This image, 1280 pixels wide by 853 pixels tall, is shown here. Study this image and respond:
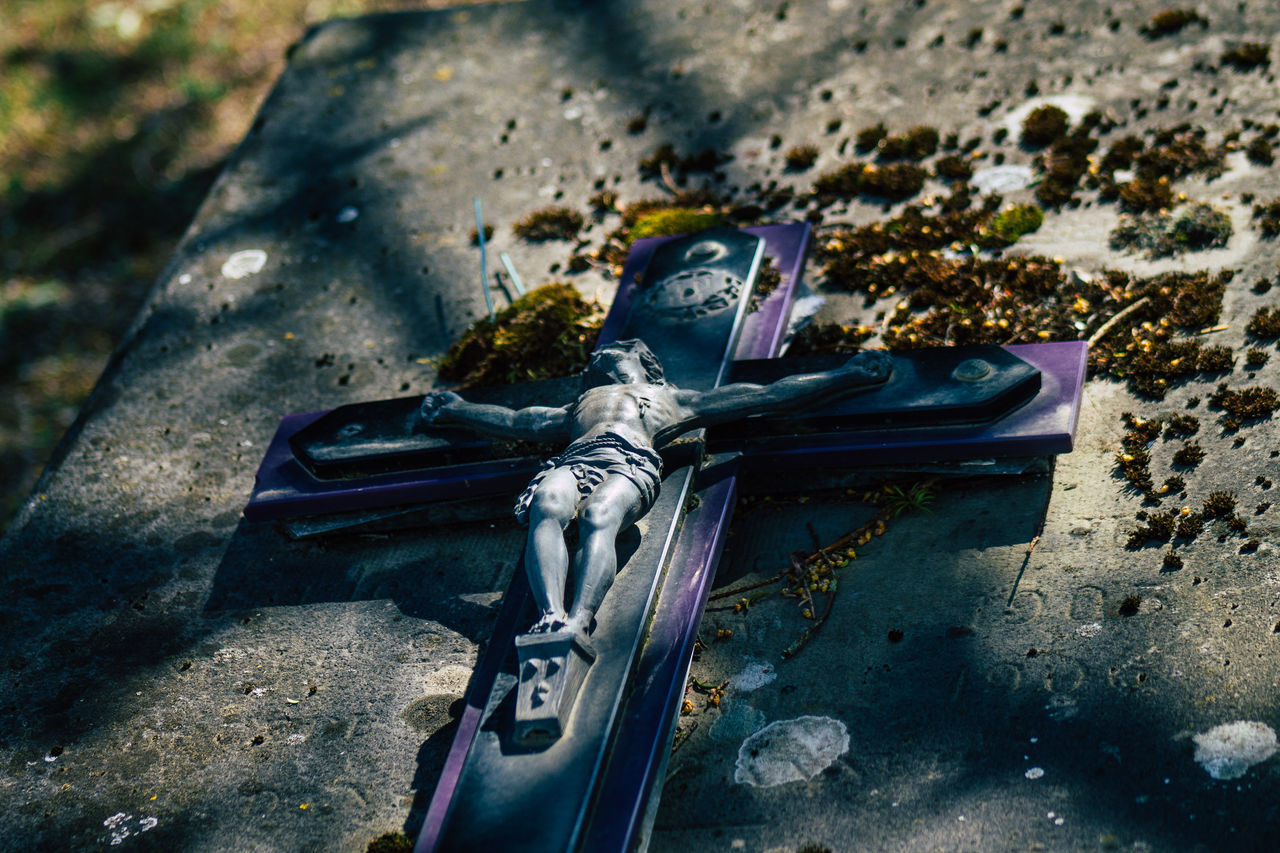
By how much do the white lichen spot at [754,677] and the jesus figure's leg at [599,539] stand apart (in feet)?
1.70

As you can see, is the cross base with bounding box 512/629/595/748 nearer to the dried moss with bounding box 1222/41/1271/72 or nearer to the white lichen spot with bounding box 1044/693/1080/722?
the white lichen spot with bounding box 1044/693/1080/722

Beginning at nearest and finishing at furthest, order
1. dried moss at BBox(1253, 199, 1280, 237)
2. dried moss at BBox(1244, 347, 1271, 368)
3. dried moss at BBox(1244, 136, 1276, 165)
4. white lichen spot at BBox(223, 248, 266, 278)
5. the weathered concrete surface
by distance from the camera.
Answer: the weathered concrete surface → dried moss at BBox(1244, 347, 1271, 368) → dried moss at BBox(1253, 199, 1280, 237) → dried moss at BBox(1244, 136, 1276, 165) → white lichen spot at BBox(223, 248, 266, 278)

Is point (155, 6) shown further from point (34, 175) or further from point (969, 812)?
point (969, 812)

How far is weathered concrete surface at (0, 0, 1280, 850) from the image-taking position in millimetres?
3150

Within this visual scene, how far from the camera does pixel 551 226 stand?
5746 millimetres

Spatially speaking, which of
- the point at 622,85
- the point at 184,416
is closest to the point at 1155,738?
the point at 184,416

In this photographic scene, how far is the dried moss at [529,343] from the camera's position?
194 inches

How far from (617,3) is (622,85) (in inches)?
36.3

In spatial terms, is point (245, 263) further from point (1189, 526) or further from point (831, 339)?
point (1189, 526)

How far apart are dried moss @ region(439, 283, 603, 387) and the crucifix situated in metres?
0.29

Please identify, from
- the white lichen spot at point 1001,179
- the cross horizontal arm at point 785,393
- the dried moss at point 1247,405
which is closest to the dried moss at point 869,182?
the white lichen spot at point 1001,179

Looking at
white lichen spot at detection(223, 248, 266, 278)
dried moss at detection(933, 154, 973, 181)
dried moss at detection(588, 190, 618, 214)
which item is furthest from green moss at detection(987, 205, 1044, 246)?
white lichen spot at detection(223, 248, 266, 278)

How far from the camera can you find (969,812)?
9.90 ft

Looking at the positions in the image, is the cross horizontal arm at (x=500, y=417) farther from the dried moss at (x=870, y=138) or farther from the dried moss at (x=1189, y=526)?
the dried moss at (x=870, y=138)
